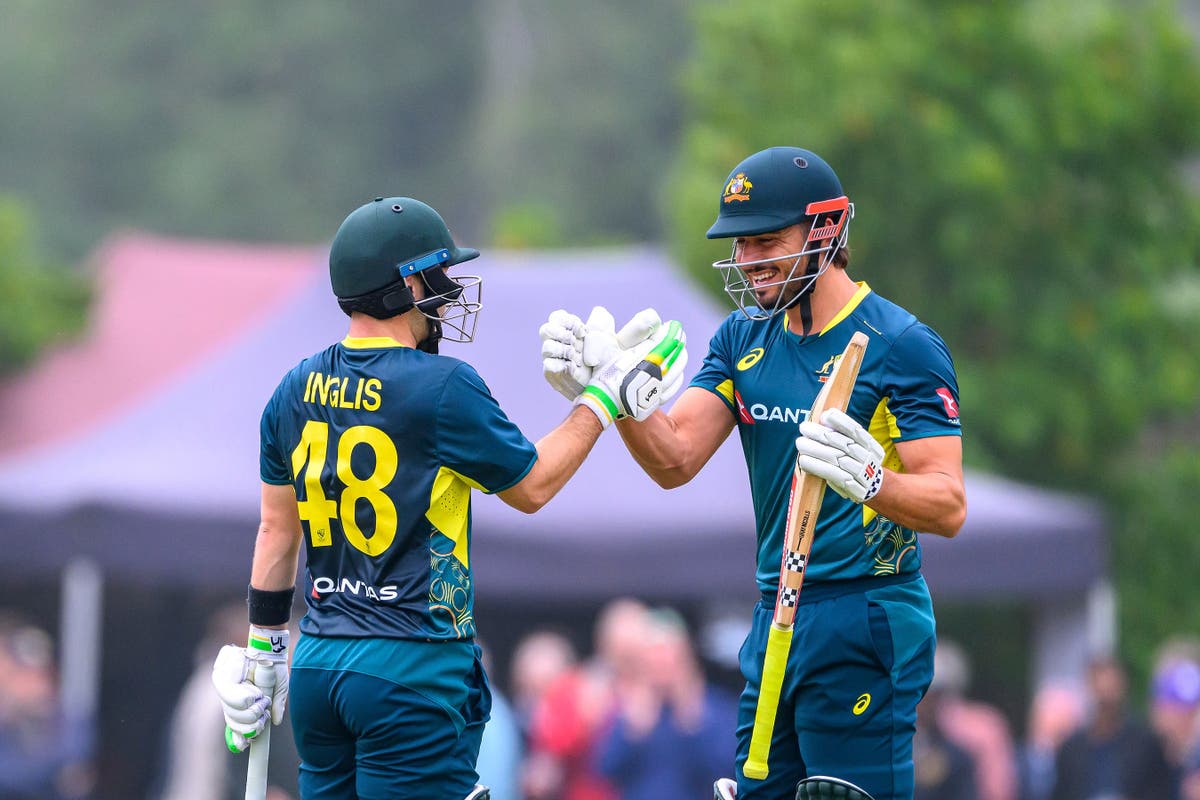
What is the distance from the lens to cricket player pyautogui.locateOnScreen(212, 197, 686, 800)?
5.15 m

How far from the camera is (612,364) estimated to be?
18.5 ft

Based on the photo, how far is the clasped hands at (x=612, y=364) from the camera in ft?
18.3

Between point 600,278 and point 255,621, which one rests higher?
point 600,278

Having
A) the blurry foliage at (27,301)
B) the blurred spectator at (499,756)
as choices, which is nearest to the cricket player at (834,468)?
the blurred spectator at (499,756)

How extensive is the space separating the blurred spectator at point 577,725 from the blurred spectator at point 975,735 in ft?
6.61

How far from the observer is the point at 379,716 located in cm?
514

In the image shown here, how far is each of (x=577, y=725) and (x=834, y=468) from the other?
598cm

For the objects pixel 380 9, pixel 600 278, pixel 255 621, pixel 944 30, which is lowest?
pixel 255 621

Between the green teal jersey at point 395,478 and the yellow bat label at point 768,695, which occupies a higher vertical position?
the green teal jersey at point 395,478

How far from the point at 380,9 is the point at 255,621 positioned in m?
41.3

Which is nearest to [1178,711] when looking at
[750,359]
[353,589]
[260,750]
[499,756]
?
[499,756]

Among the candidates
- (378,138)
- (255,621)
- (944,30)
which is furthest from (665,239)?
(255,621)

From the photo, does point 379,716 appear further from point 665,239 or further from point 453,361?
point 665,239

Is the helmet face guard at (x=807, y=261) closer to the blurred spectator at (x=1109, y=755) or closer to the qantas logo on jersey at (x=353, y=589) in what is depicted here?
the qantas logo on jersey at (x=353, y=589)
